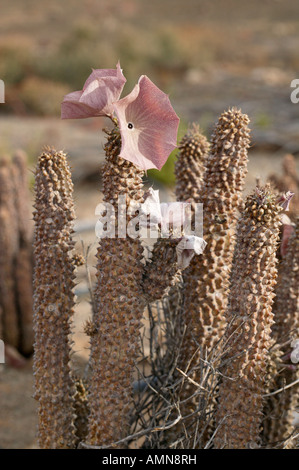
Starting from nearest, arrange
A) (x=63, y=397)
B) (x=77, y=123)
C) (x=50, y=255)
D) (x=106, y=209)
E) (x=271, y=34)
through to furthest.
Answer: (x=106, y=209), (x=50, y=255), (x=63, y=397), (x=77, y=123), (x=271, y=34)

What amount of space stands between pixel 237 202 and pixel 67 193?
0.46 metres

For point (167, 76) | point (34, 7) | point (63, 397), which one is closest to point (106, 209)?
point (63, 397)

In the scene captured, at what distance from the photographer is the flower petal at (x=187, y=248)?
1497mm

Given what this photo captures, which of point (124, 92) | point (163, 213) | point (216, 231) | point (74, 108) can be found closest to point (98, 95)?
point (74, 108)

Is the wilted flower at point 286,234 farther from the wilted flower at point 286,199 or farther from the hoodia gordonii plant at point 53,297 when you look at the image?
the hoodia gordonii plant at point 53,297

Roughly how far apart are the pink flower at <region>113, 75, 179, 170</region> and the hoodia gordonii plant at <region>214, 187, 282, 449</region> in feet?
0.87

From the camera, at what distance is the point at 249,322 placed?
5.34 ft

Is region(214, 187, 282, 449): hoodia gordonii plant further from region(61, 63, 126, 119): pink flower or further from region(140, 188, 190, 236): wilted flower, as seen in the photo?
region(61, 63, 126, 119): pink flower

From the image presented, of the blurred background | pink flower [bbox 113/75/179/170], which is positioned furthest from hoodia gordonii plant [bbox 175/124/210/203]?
pink flower [bbox 113/75/179/170]

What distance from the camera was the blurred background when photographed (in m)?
4.21

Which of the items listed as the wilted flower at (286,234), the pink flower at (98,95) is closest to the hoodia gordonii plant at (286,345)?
the wilted flower at (286,234)

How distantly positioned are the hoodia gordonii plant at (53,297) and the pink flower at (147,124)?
258mm

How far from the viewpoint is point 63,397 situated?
5.86 ft

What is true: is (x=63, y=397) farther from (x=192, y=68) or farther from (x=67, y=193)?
(x=192, y=68)
